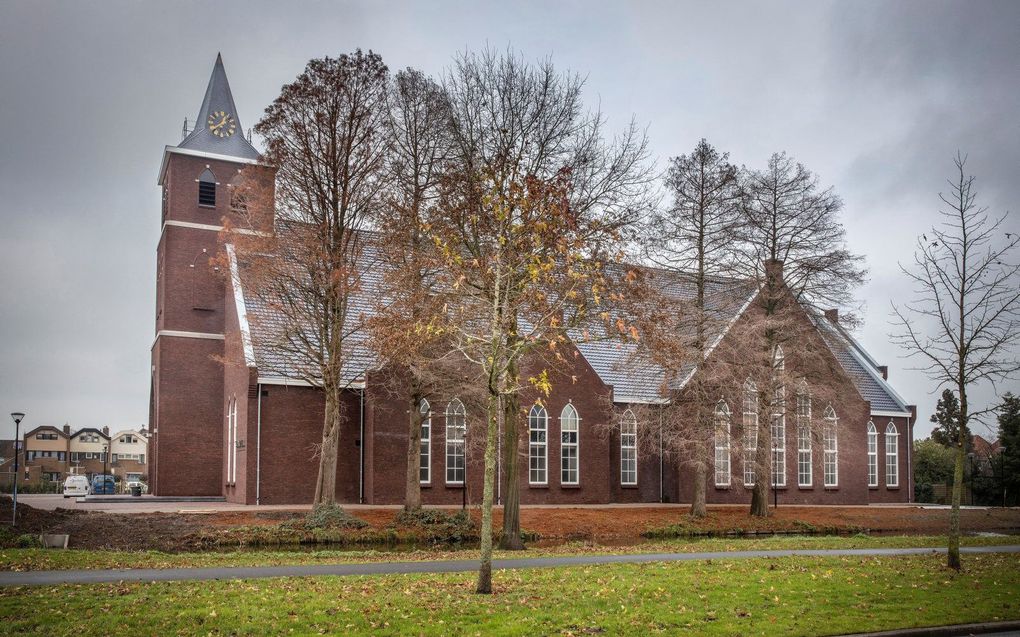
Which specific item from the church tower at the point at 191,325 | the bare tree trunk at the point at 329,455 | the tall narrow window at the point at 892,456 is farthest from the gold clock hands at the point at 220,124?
the tall narrow window at the point at 892,456

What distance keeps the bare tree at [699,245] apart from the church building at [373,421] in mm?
1220

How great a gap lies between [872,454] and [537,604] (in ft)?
145

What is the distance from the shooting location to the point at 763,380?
35875 millimetres

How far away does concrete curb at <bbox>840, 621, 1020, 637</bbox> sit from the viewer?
42.8 feet

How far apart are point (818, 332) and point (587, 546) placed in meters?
15.8

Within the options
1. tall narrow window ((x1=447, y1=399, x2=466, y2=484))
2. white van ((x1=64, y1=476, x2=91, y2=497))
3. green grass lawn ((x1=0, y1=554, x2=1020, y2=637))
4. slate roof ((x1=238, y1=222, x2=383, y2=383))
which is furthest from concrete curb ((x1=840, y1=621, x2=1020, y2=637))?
white van ((x1=64, y1=476, x2=91, y2=497))

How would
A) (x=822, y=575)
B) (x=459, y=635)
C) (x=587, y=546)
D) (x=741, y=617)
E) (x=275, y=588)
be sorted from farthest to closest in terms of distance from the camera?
(x=587, y=546) < (x=822, y=575) < (x=275, y=588) < (x=741, y=617) < (x=459, y=635)

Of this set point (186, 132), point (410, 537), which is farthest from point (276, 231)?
point (186, 132)

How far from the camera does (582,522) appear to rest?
3519 centimetres

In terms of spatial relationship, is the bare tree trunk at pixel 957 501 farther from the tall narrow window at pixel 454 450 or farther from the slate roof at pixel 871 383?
the slate roof at pixel 871 383

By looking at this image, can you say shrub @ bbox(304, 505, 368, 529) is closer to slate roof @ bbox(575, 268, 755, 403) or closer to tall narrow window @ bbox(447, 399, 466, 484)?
tall narrow window @ bbox(447, 399, 466, 484)

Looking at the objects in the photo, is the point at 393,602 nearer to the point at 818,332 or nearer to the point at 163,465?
the point at 818,332

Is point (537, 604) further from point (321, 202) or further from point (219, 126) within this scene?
point (219, 126)

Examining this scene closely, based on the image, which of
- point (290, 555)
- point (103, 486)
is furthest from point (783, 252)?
point (103, 486)
